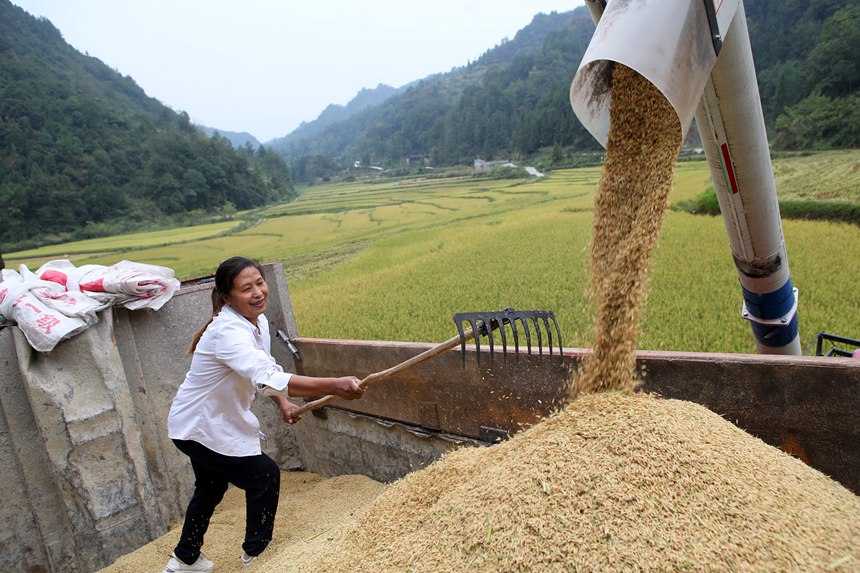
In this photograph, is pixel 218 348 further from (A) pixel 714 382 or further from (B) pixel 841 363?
(B) pixel 841 363

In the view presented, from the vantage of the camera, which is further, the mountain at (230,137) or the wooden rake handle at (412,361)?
the mountain at (230,137)

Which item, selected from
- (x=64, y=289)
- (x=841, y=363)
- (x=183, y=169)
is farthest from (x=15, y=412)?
(x=183, y=169)

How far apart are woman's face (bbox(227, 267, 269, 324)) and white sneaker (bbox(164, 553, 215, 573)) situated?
3.84 feet

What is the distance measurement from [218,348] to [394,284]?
12.8 feet

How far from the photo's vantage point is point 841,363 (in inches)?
66.9

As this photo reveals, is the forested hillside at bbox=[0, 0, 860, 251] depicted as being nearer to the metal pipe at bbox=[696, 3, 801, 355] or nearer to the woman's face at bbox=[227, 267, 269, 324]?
Result: the woman's face at bbox=[227, 267, 269, 324]

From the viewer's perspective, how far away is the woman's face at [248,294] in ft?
6.58

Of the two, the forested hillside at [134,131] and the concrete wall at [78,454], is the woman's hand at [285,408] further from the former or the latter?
the forested hillside at [134,131]

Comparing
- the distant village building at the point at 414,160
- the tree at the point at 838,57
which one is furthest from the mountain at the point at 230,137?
the tree at the point at 838,57

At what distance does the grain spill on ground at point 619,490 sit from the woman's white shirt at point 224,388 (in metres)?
0.55

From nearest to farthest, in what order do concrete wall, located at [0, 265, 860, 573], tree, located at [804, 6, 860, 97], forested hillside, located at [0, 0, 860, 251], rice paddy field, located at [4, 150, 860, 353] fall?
concrete wall, located at [0, 265, 860, 573], rice paddy field, located at [4, 150, 860, 353], forested hillside, located at [0, 0, 860, 251], tree, located at [804, 6, 860, 97]

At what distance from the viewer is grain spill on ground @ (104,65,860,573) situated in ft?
4.34

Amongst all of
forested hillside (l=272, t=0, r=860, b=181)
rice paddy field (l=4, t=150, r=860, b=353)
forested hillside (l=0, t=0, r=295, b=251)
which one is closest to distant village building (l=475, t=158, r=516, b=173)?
forested hillside (l=272, t=0, r=860, b=181)

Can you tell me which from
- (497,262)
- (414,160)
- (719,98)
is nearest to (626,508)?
(719,98)
